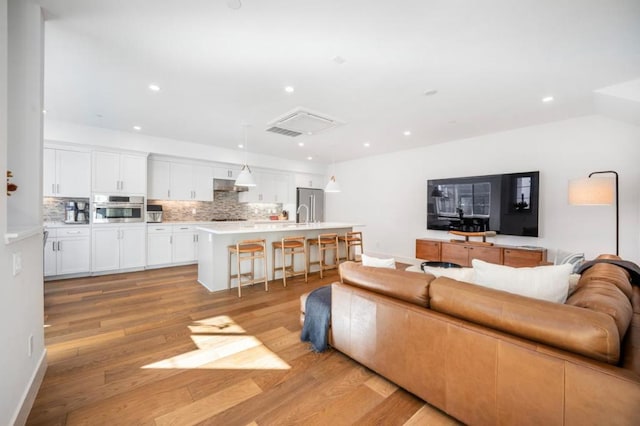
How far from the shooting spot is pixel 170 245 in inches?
224

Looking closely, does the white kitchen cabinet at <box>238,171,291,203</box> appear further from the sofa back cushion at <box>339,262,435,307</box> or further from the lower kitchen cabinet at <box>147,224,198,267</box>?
the sofa back cushion at <box>339,262,435,307</box>

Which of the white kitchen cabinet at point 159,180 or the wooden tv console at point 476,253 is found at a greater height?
the white kitchen cabinet at point 159,180

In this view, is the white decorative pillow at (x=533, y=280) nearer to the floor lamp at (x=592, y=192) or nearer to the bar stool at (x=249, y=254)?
the floor lamp at (x=592, y=192)

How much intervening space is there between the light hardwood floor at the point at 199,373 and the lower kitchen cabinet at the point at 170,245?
2.01m

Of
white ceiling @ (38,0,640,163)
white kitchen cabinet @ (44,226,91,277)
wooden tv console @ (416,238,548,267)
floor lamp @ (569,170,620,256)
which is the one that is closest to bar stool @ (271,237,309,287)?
white ceiling @ (38,0,640,163)

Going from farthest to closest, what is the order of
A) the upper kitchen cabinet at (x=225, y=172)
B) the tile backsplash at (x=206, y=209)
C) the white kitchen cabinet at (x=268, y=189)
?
1. the white kitchen cabinet at (x=268, y=189)
2. the upper kitchen cabinet at (x=225, y=172)
3. the tile backsplash at (x=206, y=209)

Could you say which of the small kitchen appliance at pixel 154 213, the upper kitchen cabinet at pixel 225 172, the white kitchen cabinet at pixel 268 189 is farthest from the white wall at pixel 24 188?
the white kitchen cabinet at pixel 268 189

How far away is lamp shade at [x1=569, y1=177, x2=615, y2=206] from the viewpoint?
9.93 ft

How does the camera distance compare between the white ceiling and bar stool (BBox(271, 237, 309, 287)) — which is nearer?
the white ceiling

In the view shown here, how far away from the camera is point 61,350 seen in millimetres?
2385

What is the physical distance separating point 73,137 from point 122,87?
7.79 ft

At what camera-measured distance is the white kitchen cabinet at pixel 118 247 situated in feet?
16.0

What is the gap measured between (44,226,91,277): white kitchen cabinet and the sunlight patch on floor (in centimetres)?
349

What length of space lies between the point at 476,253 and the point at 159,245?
6.27m
